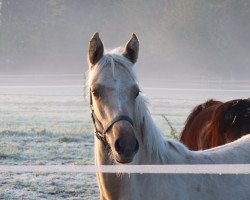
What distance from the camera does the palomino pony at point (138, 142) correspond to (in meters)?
3.91

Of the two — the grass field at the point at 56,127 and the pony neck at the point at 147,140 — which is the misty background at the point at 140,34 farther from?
the pony neck at the point at 147,140

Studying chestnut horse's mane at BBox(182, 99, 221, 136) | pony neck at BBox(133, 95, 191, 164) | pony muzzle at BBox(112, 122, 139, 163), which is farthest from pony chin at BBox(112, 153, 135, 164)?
chestnut horse's mane at BBox(182, 99, 221, 136)

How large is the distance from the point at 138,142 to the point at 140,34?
3876cm

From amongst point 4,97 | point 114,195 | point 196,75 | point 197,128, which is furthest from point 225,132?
point 196,75

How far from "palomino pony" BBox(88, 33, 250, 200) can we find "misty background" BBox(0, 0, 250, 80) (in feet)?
108

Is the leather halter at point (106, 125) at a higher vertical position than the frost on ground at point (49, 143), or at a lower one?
higher

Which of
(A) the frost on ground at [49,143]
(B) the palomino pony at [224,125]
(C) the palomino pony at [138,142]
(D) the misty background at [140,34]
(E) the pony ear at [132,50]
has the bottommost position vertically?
(D) the misty background at [140,34]

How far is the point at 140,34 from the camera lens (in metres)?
42.3

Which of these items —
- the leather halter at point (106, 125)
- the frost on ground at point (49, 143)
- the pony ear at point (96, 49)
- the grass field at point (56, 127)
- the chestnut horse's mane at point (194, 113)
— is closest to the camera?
the leather halter at point (106, 125)

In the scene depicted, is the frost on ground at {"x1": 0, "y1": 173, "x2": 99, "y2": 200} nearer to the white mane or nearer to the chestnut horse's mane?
the chestnut horse's mane

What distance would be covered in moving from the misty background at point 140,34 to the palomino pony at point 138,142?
108ft

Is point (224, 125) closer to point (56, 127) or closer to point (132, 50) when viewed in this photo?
point (132, 50)

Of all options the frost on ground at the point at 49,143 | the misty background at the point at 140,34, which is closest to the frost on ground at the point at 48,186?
the frost on ground at the point at 49,143

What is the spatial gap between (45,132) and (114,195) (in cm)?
1006
